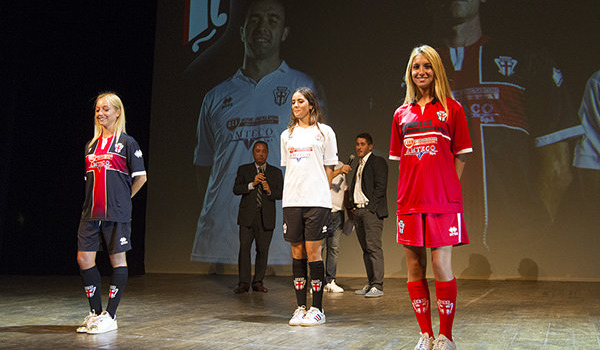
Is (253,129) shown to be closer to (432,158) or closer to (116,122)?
(116,122)

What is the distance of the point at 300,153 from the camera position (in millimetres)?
3271

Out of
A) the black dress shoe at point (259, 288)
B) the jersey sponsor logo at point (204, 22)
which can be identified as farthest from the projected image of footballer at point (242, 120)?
the black dress shoe at point (259, 288)

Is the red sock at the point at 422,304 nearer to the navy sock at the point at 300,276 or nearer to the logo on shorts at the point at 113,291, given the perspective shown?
the navy sock at the point at 300,276

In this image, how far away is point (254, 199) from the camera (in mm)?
5027

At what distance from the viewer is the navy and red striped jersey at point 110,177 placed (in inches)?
120

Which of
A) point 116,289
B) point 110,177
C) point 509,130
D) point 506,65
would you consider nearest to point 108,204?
point 110,177

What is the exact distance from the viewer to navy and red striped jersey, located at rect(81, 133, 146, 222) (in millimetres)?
3049

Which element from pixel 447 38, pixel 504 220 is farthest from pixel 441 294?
pixel 447 38

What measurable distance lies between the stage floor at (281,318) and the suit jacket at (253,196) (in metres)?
0.68

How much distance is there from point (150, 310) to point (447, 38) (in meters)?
4.39

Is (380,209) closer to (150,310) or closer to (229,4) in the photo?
(150,310)

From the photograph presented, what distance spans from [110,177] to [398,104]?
13.2 ft

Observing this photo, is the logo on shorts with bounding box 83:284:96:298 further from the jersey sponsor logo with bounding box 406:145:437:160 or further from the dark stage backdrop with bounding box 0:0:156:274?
the dark stage backdrop with bounding box 0:0:156:274

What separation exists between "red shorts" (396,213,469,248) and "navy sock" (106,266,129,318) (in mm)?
1708
